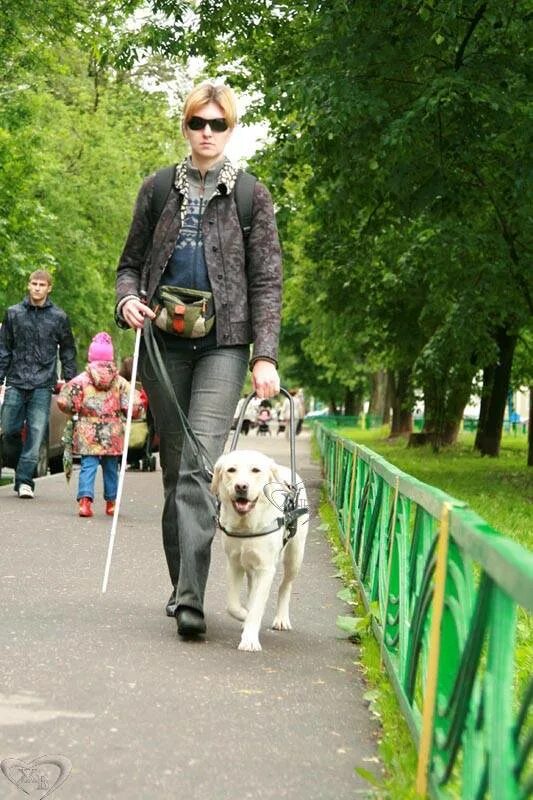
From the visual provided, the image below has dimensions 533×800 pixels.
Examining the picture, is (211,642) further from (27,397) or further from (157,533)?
(27,397)

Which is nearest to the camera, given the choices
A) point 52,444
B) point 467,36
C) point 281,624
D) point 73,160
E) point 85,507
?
point 281,624

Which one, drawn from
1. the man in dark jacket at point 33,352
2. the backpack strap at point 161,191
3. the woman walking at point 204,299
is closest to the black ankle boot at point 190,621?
the woman walking at point 204,299

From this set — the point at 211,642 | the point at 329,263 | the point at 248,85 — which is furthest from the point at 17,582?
the point at 329,263

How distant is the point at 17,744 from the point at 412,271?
1923 centimetres

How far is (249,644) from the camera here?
6121 millimetres

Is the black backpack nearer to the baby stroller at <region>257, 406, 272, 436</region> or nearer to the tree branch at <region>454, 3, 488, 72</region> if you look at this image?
the tree branch at <region>454, 3, 488, 72</region>

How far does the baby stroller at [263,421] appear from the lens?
Answer: 5784 cm

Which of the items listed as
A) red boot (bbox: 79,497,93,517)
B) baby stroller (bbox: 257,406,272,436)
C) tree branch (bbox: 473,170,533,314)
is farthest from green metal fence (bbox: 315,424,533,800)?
baby stroller (bbox: 257,406,272,436)

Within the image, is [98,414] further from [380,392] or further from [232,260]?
[380,392]

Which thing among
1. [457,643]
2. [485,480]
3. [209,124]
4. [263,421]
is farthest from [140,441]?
[263,421]

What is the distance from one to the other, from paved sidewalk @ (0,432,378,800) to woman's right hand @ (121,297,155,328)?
1366mm

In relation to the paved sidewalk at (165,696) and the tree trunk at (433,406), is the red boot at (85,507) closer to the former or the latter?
the paved sidewalk at (165,696)

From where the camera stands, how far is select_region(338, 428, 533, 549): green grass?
515 inches

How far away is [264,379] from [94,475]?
263 inches
